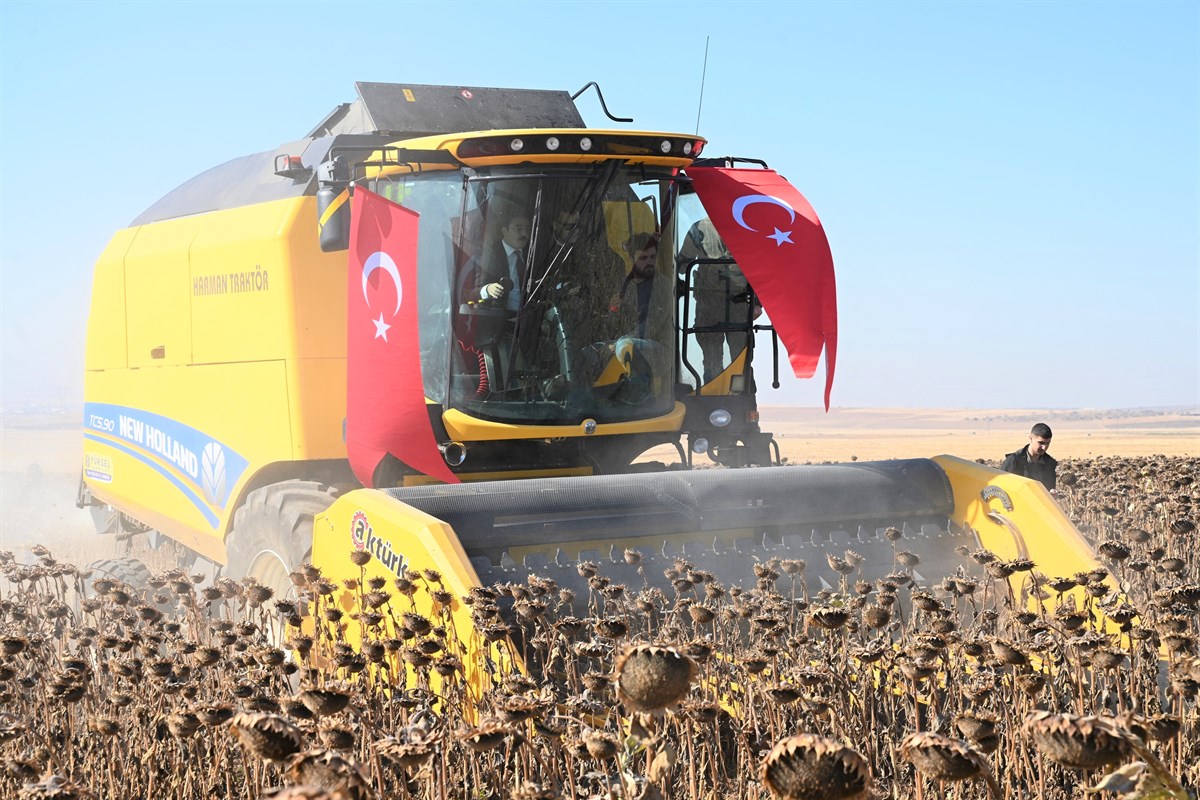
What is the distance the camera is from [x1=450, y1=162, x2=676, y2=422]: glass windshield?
6.05 metres

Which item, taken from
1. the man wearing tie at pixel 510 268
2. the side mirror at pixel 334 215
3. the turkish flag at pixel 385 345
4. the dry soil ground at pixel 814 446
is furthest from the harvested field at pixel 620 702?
the dry soil ground at pixel 814 446

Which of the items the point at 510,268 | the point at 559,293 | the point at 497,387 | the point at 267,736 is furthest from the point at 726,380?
the point at 267,736

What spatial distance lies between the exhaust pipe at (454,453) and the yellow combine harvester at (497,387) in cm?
5

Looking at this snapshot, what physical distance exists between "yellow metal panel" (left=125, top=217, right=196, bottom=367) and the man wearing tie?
2.64 meters

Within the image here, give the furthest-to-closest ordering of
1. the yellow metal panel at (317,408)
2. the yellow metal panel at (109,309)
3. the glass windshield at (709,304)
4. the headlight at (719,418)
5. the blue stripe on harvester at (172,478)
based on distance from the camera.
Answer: the yellow metal panel at (109,309) → the blue stripe on harvester at (172,478) → the headlight at (719,418) → the glass windshield at (709,304) → the yellow metal panel at (317,408)

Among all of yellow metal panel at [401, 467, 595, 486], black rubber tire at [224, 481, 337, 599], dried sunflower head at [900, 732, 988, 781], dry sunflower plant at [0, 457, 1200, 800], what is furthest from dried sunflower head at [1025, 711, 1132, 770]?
yellow metal panel at [401, 467, 595, 486]

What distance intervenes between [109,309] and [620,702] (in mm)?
7951

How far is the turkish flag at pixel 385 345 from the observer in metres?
5.57

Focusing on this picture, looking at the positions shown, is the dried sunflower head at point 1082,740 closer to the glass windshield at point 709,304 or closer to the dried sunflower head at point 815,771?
the dried sunflower head at point 815,771

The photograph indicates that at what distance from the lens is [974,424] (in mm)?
65188

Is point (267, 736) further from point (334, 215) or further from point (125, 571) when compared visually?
point (125, 571)

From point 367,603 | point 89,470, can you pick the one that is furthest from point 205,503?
point 367,603

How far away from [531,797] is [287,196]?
5.59 metres

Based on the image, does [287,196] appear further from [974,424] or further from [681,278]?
[974,424]
